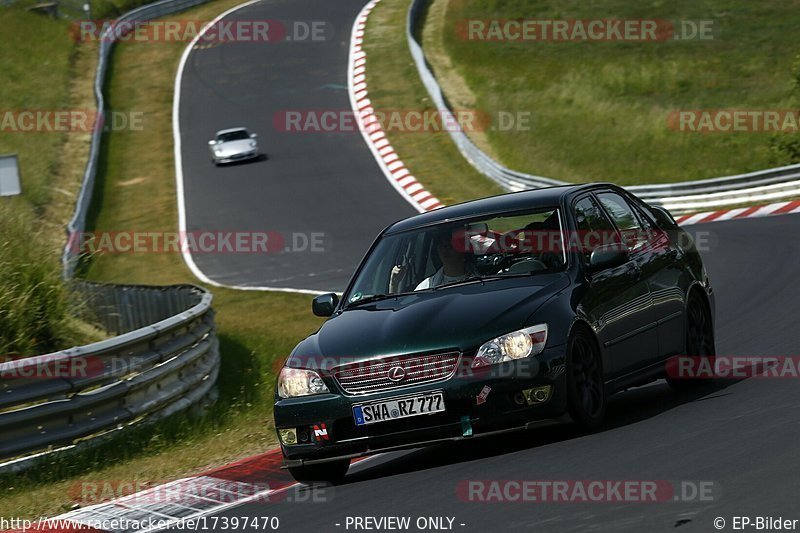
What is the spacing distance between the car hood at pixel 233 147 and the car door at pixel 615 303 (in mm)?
27664

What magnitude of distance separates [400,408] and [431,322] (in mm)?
540

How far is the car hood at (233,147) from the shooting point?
3584 centimetres

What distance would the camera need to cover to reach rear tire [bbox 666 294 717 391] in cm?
927

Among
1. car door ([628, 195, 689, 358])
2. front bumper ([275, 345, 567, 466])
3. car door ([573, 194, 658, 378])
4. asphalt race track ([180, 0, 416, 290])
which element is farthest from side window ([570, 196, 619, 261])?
asphalt race track ([180, 0, 416, 290])

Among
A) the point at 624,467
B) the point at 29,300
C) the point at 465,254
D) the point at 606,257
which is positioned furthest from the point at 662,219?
the point at 29,300

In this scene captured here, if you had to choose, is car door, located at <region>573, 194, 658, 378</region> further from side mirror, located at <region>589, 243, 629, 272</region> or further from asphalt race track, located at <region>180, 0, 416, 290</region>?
asphalt race track, located at <region>180, 0, 416, 290</region>

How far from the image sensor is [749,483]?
5824 millimetres

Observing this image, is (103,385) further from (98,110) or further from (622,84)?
(622,84)

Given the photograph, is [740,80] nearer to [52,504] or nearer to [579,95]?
[579,95]

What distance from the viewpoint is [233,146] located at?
35.9 meters

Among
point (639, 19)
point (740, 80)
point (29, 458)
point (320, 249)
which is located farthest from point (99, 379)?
point (639, 19)

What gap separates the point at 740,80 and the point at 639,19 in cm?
966

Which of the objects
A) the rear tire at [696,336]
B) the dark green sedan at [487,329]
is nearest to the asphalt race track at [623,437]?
the rear tire at [696,336]

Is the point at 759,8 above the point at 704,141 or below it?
above
